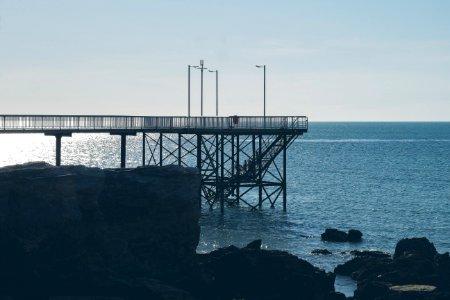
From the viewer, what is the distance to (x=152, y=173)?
5494cm

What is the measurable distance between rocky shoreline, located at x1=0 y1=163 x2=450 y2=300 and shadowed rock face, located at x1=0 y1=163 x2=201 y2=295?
5 cm

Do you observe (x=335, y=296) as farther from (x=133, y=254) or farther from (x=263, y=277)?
(x=133, y=254)

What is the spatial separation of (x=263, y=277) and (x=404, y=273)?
7811mm

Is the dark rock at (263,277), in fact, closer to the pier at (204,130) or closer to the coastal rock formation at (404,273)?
the coastal rock formation at (404,273)

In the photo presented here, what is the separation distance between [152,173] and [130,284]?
683cm

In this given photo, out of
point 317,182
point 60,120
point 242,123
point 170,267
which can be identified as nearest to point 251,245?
point 170,267

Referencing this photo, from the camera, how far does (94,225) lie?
52375 mm

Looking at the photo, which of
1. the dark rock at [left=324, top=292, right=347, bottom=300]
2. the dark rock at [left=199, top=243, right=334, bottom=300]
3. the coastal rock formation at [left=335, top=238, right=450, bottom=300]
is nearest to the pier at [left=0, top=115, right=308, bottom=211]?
the dark rock at [left=199, top=243, right=334, bottom=300]

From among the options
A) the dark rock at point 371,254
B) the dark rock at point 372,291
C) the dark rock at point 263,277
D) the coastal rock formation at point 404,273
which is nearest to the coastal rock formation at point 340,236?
the dark rock at point 371,254

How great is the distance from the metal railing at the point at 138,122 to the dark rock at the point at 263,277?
21088mm

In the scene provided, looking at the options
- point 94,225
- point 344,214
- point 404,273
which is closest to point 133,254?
point 94,225

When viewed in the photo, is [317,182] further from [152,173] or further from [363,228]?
[152,173]

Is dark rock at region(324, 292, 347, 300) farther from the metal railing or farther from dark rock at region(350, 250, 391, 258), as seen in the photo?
the metal railing

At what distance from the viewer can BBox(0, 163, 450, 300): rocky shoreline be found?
165 feet
